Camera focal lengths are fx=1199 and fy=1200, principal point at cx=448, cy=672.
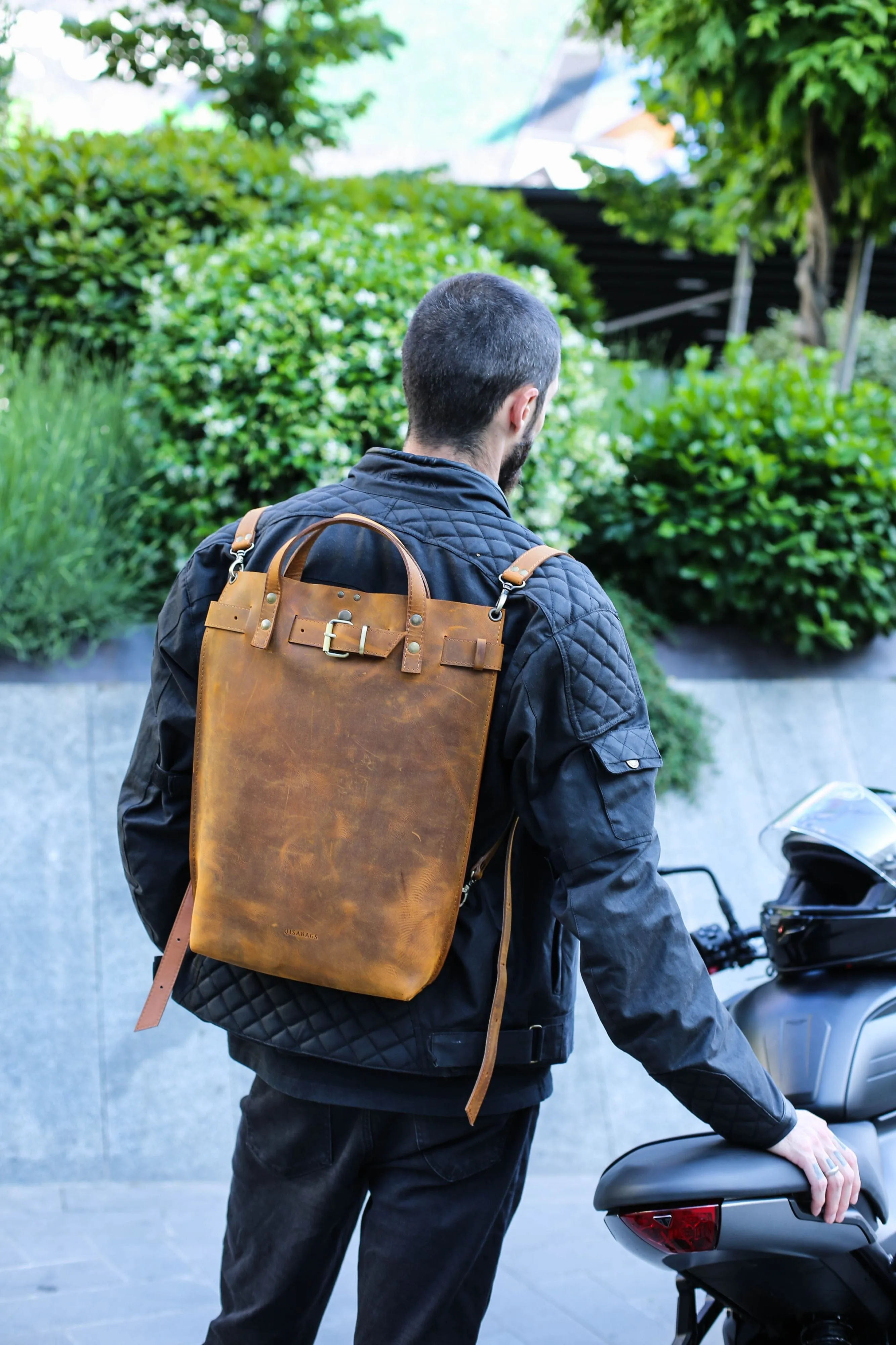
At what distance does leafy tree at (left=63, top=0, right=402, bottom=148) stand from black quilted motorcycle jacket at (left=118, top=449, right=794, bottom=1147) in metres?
7.03

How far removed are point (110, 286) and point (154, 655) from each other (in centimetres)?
430

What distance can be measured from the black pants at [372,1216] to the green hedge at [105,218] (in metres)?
4.30

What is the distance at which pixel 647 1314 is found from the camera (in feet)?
10.2

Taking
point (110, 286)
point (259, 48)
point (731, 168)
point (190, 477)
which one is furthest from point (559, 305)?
point (259, 48)

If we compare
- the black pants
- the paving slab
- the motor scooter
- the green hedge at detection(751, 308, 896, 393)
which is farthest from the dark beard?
the green hedge at detection(751, 308, 896, 393)

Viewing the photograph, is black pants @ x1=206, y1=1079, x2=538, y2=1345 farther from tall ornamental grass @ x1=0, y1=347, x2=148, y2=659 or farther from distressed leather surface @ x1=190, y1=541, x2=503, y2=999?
tall ornamental grass @ x1=0, y1=347, x2=148, y2=659

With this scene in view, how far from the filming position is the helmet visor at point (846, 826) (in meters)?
1.97

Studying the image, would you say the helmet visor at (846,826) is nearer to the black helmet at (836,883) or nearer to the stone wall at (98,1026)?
the black helmet at (836,883)

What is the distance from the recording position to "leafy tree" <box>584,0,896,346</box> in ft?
17.5

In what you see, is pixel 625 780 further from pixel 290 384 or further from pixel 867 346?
pixel 867 346

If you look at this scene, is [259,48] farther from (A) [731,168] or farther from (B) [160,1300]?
(B) [160,1300]

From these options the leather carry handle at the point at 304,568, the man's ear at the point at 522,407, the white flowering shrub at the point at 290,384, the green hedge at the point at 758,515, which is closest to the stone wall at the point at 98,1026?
the white flowering shrub at the point at 290,384

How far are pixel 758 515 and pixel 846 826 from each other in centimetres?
297

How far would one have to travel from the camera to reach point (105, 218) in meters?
5.59
